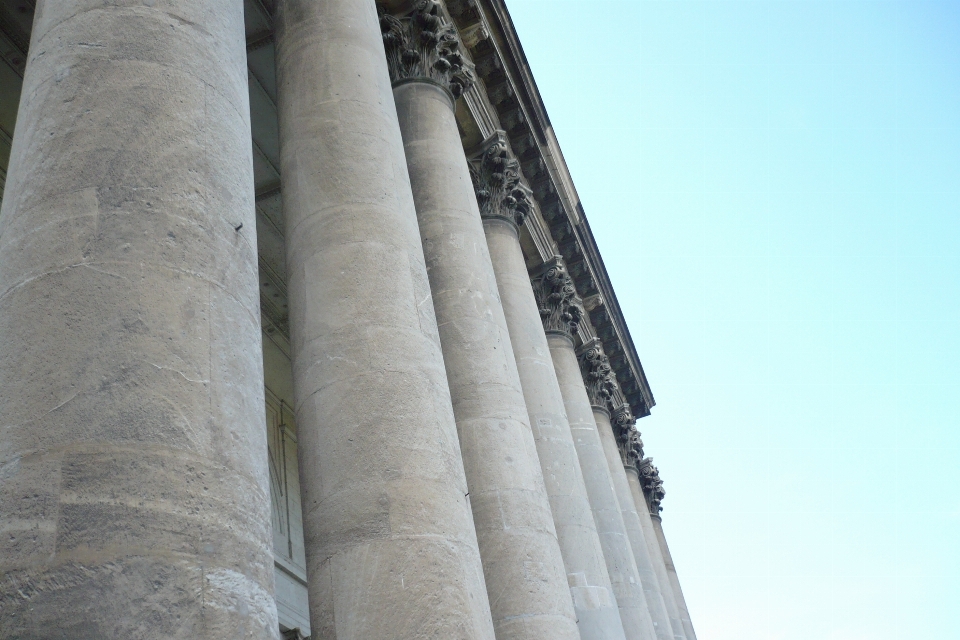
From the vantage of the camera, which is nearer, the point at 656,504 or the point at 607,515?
the point at 607,515

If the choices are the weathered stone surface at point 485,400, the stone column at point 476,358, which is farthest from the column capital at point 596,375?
the weathered stone surface at point 485,400

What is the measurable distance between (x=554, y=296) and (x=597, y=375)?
5626mm

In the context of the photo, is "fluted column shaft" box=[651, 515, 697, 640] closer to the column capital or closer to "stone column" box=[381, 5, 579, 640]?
the column capital

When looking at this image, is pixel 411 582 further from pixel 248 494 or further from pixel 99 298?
pixel 99 298

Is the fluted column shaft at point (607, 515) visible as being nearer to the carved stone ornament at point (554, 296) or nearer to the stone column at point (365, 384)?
the carved stone ornament at point (554, 296)

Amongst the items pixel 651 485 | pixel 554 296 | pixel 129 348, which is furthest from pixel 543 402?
pixel 651 485

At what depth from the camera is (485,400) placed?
12617 mm

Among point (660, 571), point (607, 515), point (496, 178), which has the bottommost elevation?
point (607, 515)

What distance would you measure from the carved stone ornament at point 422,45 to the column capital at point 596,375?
13631 mm

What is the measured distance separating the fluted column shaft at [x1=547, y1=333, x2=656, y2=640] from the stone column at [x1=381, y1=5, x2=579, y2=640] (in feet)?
29.1

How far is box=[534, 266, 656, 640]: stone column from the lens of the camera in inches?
808

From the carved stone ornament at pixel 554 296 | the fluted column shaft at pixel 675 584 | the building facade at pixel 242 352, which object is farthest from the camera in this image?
the fluted column shaft at pixel 675 584

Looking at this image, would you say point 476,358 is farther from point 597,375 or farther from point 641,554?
point 597,375

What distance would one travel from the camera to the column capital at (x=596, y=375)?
2875cm
